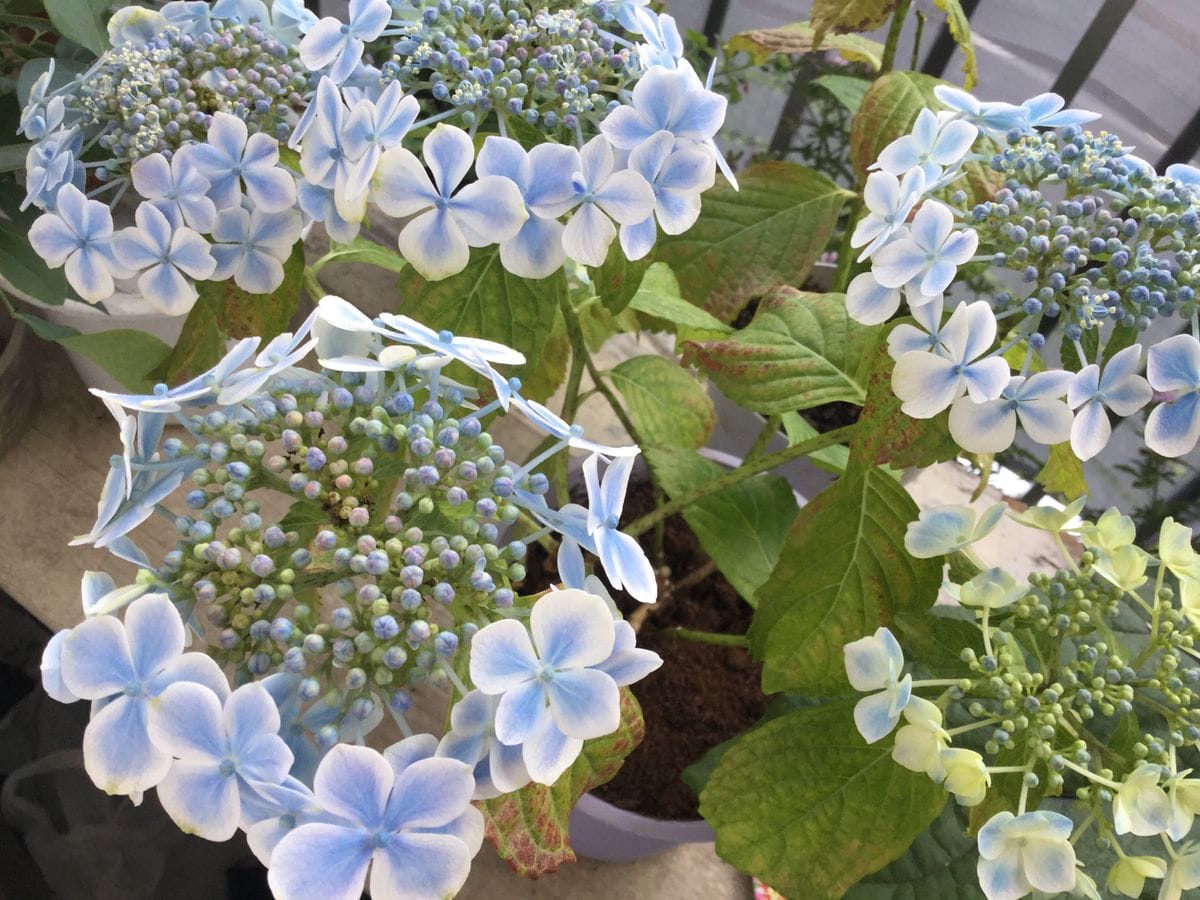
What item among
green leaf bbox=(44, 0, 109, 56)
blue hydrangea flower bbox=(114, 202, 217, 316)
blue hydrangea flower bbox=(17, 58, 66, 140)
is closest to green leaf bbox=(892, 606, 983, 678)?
blue hydrangea flower bbox=(114, 202, 217, 316)

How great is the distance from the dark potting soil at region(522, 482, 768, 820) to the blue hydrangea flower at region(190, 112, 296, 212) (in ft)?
1.29

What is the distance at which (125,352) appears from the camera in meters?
0.61

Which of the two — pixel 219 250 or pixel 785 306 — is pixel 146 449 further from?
pixel 785 306

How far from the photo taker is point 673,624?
83 cm

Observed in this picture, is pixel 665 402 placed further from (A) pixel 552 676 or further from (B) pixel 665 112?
(A) pixel 552 676

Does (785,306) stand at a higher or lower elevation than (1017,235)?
lower

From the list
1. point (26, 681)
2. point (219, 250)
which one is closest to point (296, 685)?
point (219, 250)

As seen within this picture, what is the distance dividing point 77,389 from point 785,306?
0.70m

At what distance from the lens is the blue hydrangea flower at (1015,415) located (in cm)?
43

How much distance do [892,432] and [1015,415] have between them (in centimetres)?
6

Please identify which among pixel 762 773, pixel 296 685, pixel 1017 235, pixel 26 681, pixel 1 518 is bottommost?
pixel 26 681

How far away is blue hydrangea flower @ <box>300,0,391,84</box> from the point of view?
45cm

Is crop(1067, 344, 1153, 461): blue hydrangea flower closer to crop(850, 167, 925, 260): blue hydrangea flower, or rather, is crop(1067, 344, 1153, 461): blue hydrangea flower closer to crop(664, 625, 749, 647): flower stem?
crop(850, 167, 925, 260): blue hydrangea flower

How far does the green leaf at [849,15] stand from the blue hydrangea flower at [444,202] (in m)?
0.38
